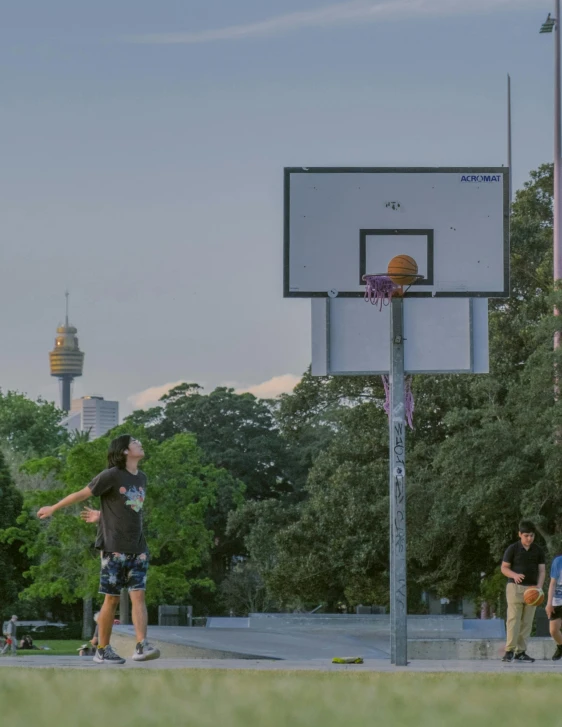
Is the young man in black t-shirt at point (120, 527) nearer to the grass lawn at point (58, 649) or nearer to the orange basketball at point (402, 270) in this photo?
the orange basketball at point (402, 270)

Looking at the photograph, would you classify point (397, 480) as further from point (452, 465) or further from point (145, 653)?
point (452, 465)

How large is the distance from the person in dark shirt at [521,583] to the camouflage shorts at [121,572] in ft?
17.9

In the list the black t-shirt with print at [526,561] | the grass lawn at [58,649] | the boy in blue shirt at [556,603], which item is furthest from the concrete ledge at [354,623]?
the black t-shirt with print at [526,561]

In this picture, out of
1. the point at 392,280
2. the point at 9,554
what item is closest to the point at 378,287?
the point at 392,280

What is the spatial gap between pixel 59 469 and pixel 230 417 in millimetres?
23710

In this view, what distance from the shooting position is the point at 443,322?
1503 centimetres

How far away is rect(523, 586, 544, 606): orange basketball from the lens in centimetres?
1488

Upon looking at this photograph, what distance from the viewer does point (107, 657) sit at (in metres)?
11.0

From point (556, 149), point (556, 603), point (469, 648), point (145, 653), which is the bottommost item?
point (469, 648)

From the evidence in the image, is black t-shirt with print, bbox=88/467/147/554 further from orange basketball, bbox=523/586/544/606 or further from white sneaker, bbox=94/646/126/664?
orange basketball, bbox=523/586/544/606

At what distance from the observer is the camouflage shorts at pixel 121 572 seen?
432 inches

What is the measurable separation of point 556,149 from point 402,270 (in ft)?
76.5

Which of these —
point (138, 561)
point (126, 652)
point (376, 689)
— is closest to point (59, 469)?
point (126, 652)

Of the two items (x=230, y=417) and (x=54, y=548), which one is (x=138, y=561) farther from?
(x=230, y=417)
